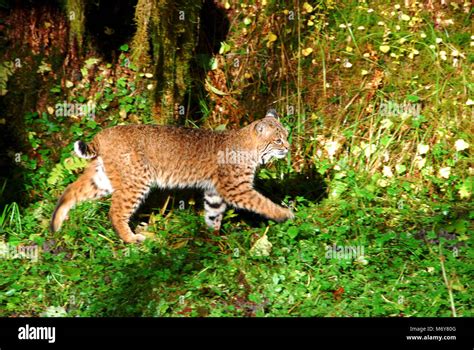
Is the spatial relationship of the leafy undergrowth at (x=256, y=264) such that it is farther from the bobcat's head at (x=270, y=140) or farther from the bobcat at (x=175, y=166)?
the bobcat's head at (x=270, y=140)

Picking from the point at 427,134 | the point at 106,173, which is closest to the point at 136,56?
the point at 106,173

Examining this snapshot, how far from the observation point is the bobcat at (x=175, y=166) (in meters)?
7.60

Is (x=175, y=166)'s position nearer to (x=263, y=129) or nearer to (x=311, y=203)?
(x=263, y=129)

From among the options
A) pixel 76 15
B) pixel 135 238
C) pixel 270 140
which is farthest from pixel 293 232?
pixel 76 15

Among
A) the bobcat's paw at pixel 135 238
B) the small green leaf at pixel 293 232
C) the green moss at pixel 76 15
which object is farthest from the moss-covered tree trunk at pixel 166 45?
the small green leaf at pixel 293 232

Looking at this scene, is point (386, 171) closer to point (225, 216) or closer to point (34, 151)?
point (225, 216)

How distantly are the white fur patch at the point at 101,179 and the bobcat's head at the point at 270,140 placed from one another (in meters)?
1.55

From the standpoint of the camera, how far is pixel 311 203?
26.5ft

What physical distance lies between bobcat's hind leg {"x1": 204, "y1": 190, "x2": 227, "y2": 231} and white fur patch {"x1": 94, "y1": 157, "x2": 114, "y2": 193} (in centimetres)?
98

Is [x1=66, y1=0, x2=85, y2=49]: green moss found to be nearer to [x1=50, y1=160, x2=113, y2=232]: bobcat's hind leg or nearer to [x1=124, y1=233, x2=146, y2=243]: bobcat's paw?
[x1=50, y1=160, x2=113, y2=232]: bobcat's hind leg

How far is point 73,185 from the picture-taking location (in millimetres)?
7824

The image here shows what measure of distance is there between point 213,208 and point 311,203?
3.33 ft

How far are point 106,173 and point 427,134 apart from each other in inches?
136

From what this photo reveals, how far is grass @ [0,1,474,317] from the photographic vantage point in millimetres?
6551
